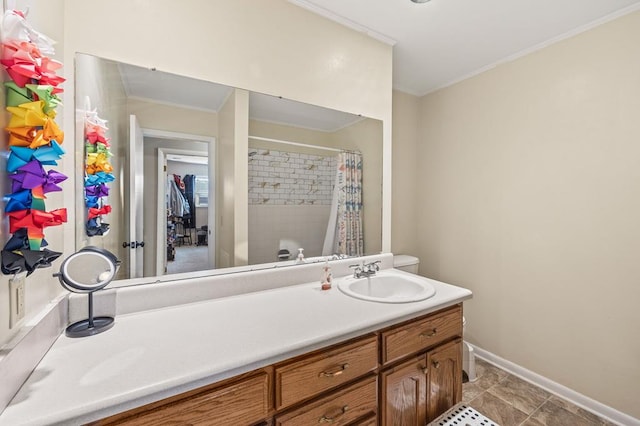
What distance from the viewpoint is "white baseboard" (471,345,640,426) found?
1643 millimetres

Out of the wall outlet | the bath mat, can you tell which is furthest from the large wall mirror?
the bath mat

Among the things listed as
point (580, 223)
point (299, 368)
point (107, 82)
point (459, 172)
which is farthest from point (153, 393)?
point (459, 172)

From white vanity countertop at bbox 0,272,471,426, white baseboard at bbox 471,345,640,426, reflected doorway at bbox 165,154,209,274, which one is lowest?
white baseboard at bbox 471,345,640,426

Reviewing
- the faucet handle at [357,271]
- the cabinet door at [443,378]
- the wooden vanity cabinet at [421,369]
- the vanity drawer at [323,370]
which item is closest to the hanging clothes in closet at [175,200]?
the vanity drawer at [323,370]

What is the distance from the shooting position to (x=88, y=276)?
0.97 m

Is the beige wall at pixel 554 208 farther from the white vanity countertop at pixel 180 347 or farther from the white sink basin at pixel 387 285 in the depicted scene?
the white vanity countertop at pixel 180 347

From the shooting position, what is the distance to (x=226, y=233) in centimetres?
147

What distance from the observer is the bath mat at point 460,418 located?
1.35m

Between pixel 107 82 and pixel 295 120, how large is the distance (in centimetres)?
92

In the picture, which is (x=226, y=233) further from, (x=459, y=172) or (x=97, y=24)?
(x=459, y=172)

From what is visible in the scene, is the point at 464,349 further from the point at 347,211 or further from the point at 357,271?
the point at 347,211

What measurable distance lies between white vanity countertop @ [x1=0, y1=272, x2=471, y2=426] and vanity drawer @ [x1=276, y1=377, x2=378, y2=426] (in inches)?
8.5

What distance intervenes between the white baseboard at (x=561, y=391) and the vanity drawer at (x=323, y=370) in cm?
175

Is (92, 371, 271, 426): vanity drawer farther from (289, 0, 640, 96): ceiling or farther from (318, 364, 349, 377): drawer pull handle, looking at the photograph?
(289, 0, 640, 96): ceiling
